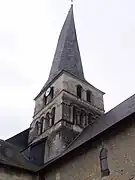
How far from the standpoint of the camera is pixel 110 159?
10195mm

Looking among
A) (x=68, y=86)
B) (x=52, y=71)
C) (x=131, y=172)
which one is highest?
(x=52, y=71)

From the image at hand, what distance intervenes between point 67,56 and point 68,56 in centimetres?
10

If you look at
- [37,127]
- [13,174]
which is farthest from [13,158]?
[37,127]

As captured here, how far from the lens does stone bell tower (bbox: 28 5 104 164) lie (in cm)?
1557

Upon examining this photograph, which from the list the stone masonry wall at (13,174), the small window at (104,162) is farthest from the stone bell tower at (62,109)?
the small window at (104,162)

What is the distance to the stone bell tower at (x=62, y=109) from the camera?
15568 mm

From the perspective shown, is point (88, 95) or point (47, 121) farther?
point (88, 95)

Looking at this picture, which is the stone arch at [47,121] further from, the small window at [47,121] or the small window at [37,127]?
the small window at [37,127]

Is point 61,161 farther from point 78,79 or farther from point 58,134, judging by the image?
point 78,79

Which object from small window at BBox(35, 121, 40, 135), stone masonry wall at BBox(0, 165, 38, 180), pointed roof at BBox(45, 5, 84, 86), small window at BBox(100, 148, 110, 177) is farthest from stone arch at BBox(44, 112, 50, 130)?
small window at BBox(100, 148, 110, 177)

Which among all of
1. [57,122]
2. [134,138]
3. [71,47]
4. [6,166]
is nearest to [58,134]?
[57,122]

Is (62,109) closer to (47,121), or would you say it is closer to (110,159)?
(47,121)

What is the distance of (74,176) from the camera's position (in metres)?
11.5

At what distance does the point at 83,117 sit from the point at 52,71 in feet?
18.5
